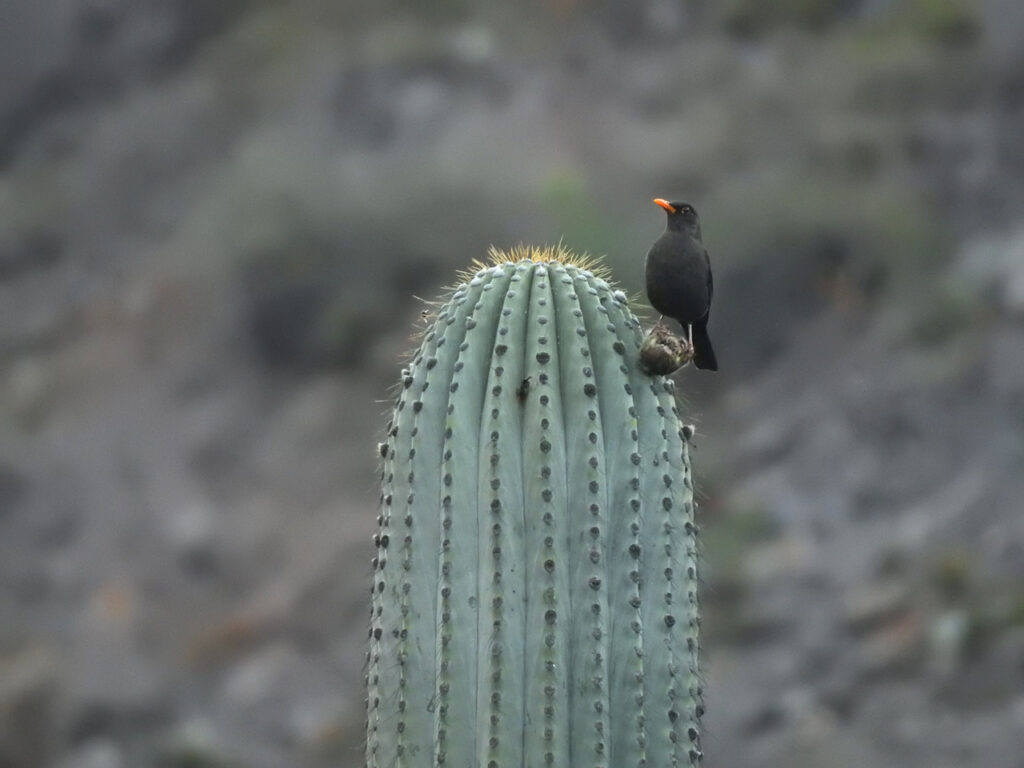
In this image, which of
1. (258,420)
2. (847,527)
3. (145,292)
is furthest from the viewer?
(145,292)

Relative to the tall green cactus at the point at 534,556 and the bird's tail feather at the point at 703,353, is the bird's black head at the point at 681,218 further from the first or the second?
the tall green cactus at the point at 534,556

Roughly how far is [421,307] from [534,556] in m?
9.41

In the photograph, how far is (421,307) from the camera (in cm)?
1273

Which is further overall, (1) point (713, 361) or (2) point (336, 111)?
(2) point (336, 111)

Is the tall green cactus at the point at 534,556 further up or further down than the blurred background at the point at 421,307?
further down

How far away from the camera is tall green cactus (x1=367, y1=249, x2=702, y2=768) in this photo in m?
3.37

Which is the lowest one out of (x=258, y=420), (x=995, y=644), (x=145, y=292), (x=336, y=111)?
(x=995, y=644)

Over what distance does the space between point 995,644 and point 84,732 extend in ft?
20.7

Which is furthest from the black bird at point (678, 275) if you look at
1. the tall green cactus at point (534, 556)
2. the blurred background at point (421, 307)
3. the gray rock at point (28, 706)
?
the gray rock at point (28, 706)

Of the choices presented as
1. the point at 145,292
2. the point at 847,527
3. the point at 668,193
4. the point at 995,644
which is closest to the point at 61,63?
the point at 145,292

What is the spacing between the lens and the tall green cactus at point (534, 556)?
337 centimetres

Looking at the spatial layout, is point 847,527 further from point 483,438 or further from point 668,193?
point 483,438

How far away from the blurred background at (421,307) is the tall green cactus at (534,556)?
20.5 ft

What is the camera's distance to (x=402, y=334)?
13000 mm
